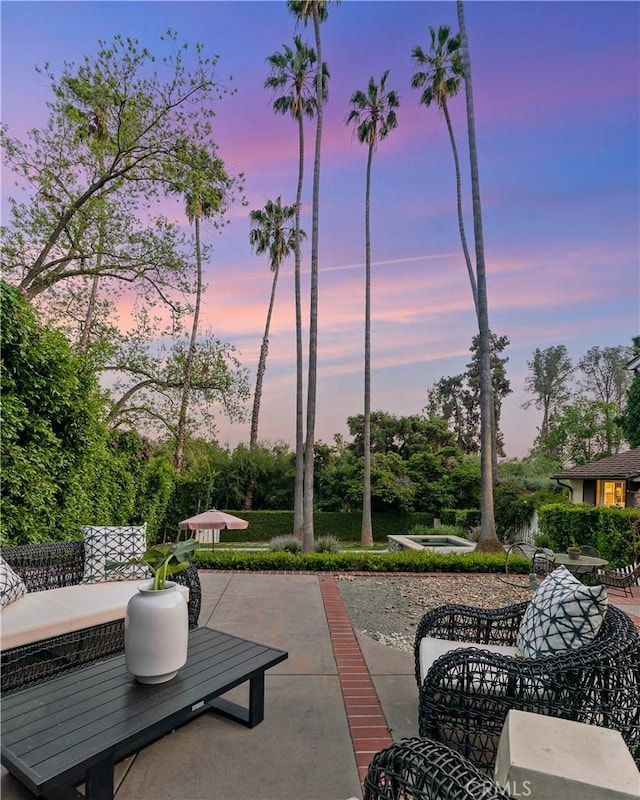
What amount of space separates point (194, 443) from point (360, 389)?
20.3 feet

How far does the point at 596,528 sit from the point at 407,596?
498 cm

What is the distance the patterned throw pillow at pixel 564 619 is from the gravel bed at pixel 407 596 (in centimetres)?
153

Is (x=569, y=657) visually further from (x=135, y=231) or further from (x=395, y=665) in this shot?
(x=135, y=231)

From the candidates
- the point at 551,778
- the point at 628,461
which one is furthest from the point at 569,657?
the point at 628,461

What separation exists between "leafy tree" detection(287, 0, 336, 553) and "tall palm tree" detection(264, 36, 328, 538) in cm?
85

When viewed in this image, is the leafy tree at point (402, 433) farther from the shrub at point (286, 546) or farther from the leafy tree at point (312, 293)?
the shrub at point (286, 546)

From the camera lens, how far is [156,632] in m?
1.90

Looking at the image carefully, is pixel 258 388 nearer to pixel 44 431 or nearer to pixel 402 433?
pixel 402 433

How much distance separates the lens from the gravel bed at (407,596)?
397cm

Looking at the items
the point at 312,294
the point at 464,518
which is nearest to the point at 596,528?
Result: the point at 312,294

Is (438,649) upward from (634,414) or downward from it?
downward

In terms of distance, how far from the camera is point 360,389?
16250mm

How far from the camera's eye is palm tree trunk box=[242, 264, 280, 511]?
17.7 metres

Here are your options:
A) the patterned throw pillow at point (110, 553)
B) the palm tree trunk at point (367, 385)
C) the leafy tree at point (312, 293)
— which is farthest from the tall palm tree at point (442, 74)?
the patterned throw pillow at point (110, 553)
